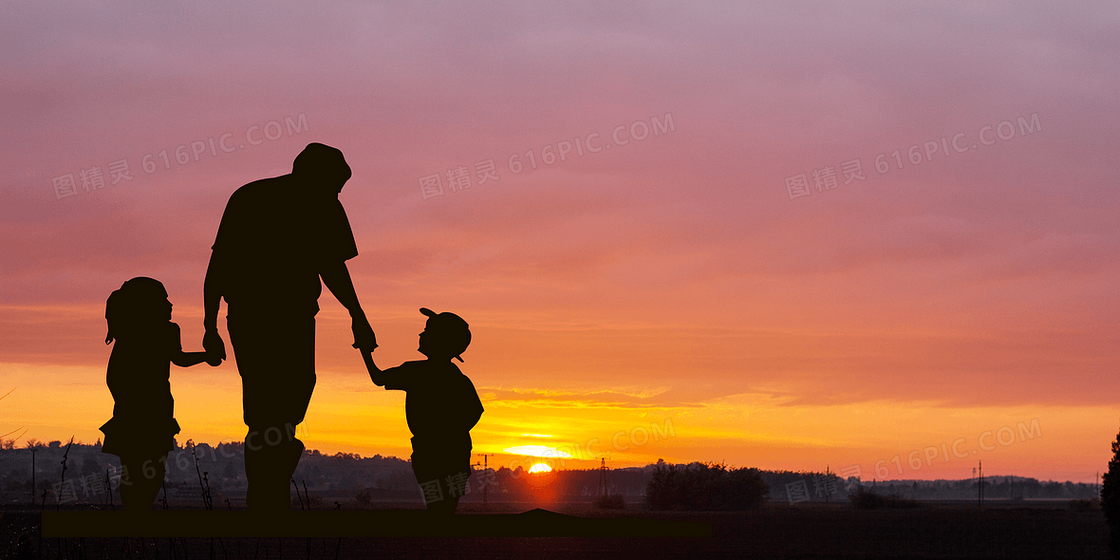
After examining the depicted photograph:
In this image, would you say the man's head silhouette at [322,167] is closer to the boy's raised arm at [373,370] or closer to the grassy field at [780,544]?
the boy's raised arm at [373,370]

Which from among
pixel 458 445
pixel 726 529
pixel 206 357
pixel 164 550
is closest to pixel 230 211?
pixel 206 357

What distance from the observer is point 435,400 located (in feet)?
22.0

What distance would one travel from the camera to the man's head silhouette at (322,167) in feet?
22.4

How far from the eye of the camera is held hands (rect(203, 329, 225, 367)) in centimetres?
→ 681

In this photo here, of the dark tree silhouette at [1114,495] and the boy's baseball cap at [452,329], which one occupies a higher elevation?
the boy's baseball cap at [452,329]

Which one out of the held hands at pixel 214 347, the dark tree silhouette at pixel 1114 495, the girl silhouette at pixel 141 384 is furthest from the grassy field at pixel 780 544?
the held hands at pixel 214 347

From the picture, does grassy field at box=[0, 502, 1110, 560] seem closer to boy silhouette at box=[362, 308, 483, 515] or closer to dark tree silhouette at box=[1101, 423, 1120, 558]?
dark tree silhouette at box=[1101, 423, 1120, 558]

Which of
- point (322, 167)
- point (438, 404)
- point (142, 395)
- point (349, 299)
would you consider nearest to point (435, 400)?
point (438, 404)

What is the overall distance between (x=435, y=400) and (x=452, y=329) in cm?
46

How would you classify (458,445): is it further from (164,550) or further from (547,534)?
(164,550)

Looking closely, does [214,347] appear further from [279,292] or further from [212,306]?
[279,292]

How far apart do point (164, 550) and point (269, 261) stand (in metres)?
51.1

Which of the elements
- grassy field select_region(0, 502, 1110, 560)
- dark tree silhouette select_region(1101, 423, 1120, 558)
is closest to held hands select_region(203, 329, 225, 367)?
dark tree silhouette select_region(1101, 423, 1120, 558)

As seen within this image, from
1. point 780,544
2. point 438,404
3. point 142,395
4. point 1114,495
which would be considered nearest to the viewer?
point 438,404
